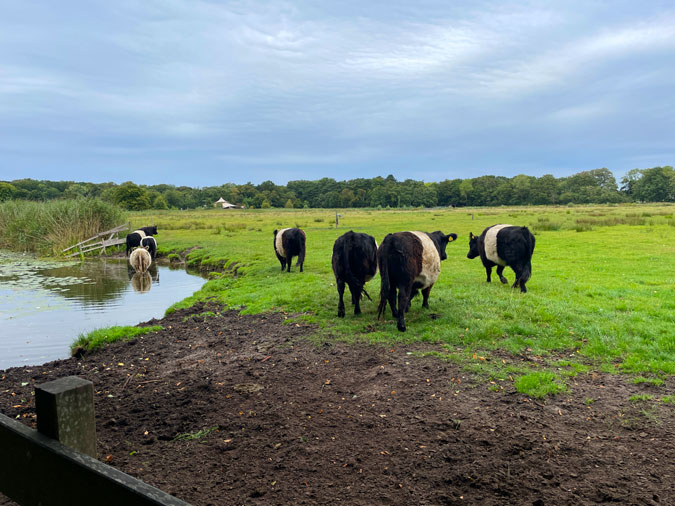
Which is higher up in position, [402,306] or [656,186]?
[656,186]

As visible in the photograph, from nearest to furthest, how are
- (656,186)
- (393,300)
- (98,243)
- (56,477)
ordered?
(56,477), (393,300), (98,243), (656,186)

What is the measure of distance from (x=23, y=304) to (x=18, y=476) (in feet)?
45.4

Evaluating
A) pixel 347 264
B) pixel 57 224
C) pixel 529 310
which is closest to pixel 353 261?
pixel 347 264

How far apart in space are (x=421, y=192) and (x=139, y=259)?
120987 mm

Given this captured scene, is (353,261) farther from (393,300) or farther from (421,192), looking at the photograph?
(421,192)

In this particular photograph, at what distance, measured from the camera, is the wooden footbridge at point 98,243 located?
1019 inches

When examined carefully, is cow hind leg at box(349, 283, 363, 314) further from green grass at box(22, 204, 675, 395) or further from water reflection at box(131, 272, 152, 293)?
water reflection at box(131, 272, 152, 293)

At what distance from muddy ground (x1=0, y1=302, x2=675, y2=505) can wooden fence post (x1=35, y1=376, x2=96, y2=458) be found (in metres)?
1.98

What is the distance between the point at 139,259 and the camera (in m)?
19.2

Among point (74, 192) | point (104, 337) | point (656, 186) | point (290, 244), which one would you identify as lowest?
point (104, 337)

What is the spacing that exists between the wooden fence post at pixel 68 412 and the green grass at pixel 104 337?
7404mm

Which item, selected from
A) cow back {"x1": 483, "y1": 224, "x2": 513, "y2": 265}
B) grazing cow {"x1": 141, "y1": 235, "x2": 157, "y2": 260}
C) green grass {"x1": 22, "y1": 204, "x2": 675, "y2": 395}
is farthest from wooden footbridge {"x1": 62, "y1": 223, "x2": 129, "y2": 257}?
cow back {"x1": 483, "y1": 224, "x2": 513, "y2": 265}

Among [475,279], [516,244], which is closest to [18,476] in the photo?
[516,244]

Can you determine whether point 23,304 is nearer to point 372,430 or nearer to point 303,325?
point 303,325
